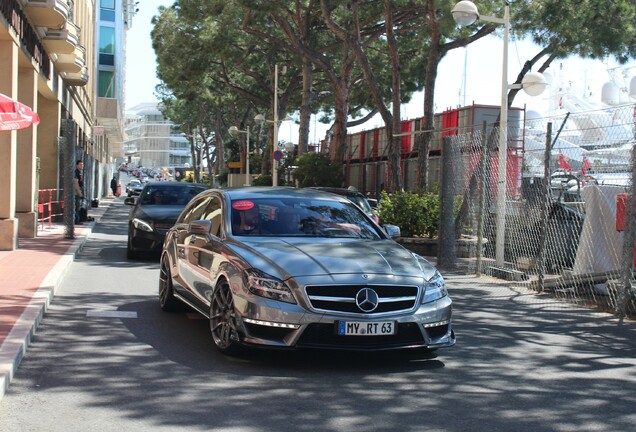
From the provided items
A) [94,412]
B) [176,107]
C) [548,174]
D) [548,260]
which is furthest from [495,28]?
[176,107]

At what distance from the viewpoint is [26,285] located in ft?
36.6

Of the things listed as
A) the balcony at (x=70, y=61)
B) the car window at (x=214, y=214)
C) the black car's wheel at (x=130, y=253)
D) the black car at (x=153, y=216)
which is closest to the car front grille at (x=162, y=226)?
the black car at (x=153, y=216)

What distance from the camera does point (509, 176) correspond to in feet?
56.8

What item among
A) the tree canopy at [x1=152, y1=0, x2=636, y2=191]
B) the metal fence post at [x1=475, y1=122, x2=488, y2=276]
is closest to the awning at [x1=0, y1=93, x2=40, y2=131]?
Result: the metal fence post at [x1=475, y1=122, x2=488, y2=276]

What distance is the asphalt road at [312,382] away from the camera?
18.1 ft

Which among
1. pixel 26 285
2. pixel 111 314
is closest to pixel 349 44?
pixel 26 285

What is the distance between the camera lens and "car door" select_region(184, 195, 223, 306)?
316 inches

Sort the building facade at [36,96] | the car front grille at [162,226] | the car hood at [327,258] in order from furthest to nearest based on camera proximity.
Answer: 1. the building facade at [36,96]
2. the car front grille at [162,226]
3. the car hood at [327,258]

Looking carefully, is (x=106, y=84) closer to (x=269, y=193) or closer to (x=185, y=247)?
(x=185, y=247)

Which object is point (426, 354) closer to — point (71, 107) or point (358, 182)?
point (71, 107)

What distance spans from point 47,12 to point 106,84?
40.2 metres

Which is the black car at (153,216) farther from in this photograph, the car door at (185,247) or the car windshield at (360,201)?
the car door at (185,247)

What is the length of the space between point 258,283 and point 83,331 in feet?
8.57

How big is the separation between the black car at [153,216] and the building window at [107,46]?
41908 millimetres
